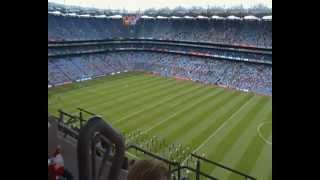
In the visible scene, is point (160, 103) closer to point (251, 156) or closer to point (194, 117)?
point (194, 117)

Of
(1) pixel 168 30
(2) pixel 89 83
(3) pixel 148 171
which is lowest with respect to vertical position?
(2) pixel 89 83

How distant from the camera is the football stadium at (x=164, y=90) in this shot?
6148mm

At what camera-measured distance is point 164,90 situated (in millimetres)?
27484

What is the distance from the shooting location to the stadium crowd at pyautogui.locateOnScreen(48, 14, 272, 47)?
37.0 meters

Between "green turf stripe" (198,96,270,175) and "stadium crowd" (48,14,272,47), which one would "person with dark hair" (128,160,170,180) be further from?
"stadium crowd" (48,14,272,47)

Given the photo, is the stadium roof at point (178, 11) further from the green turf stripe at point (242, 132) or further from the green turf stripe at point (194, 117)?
the green turf stripe at point (242, 132)

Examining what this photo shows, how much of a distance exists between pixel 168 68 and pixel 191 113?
15893mm

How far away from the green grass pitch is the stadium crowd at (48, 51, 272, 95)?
6.59 feet

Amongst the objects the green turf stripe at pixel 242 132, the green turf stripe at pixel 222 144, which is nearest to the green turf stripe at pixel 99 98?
the green turf stripe at pixel 242 132

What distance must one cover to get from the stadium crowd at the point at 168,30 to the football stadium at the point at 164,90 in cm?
11

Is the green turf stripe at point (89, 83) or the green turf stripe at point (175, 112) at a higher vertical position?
the green turf stripe at point (89, 83)

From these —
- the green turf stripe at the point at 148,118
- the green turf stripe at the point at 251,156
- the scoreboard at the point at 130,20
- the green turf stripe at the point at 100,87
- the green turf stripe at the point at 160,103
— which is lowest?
the green turf stripe at the point at 251,156

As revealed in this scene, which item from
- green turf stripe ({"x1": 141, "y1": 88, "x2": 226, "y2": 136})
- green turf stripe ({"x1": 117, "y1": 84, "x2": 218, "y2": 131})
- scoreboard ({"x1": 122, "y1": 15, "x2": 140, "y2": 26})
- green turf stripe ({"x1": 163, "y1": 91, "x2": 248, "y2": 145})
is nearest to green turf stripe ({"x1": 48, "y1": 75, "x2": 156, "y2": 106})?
green turf stripe ({"x1": 117, "y1": 84, "x2": 218, "y2": 131})

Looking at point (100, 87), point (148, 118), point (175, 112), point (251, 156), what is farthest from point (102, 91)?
point (251, 156)
